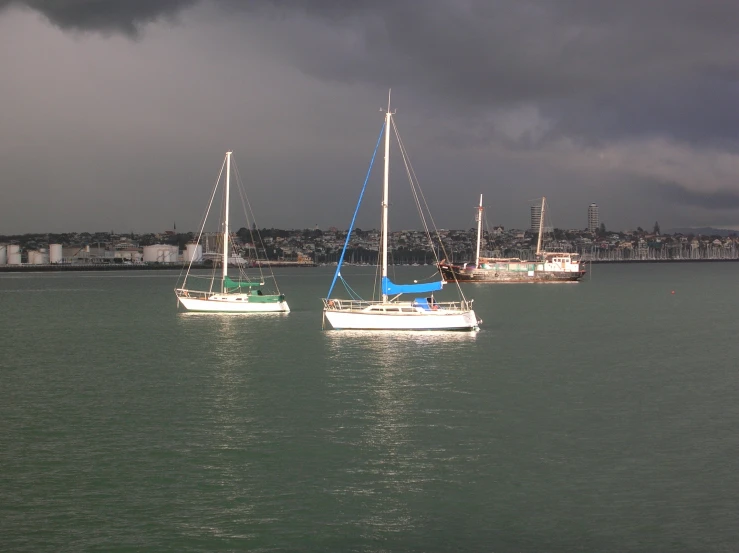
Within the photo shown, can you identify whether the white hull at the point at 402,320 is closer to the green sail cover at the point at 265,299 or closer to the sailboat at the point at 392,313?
the sailboat at the point at 392,313

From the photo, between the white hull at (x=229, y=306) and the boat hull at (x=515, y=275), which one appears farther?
the boat hull at (x=515, y=275)

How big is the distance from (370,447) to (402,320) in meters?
20.4

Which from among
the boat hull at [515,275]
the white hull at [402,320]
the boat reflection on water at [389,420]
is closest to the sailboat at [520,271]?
the boat hull at [515,275]

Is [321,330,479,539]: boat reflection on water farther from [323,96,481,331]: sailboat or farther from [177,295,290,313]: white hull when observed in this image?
[177,295,290,313]: white hull

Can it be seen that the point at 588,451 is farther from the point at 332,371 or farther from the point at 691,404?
the point at 332,371

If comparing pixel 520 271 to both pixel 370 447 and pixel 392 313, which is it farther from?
pixel 370 447

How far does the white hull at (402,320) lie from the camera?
3762cm

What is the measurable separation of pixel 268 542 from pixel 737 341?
1282 inches

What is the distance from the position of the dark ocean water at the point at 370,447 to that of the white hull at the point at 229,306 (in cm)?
1566

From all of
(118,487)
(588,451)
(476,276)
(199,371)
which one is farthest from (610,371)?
(476,276)

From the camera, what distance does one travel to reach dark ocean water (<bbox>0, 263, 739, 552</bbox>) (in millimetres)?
12758

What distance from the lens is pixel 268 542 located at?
12.3 metres

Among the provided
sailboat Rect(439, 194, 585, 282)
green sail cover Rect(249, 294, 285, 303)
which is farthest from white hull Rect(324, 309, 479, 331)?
sailboat Rect(439, 194, 585, 282)

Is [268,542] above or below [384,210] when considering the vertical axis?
below
